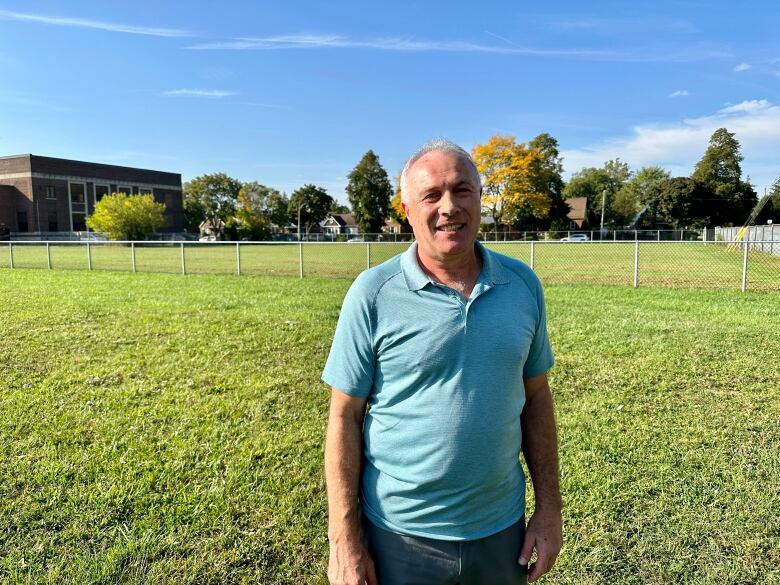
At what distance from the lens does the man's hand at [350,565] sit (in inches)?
59.9

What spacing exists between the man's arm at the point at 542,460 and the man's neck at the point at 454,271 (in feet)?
1.32

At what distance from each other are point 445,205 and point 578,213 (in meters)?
82.0

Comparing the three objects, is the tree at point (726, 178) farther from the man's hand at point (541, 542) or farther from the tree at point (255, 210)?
the man's hand at point (541, 542)

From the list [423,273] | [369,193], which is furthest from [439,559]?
[369,193]

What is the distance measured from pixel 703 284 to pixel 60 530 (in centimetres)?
1415

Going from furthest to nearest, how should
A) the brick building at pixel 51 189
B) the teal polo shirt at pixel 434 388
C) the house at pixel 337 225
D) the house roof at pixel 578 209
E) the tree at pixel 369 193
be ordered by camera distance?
the house at pixel 337 225 < the house roof at pixel 578 209 < the tree at pixel 369 193 < the brick building at pixel 51 189 < the teal polo shirt at pixel 434 388

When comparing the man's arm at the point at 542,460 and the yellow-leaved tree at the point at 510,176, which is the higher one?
the yellow-leaved tree at the point at 510,176

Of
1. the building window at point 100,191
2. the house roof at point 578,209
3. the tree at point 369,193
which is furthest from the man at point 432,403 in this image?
the building window at point 100,191

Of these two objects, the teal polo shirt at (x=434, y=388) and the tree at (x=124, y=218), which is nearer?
the teal polo shirt at (x=434, y=388)

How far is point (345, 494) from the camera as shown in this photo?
1551 mm

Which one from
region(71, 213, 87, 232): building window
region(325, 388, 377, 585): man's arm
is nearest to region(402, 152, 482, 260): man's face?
region(325, 388, 377, 585): man's arm

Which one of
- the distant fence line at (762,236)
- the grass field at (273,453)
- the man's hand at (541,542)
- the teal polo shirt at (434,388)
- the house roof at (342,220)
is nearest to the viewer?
the teal polo shirt at (434,388)

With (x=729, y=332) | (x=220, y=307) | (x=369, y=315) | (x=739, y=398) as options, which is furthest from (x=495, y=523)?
(x=220, y=307)

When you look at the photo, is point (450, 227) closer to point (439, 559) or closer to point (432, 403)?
point (432, 403)
